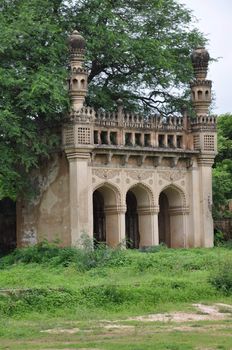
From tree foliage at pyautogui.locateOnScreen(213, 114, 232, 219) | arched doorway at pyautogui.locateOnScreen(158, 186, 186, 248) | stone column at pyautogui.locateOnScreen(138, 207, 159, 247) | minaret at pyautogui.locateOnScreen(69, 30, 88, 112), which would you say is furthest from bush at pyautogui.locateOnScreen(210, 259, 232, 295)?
tree foliage at pyautogui.locateOnScreen(213, 114, 232, 219)

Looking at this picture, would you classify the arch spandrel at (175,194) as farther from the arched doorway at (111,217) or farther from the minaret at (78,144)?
the minaret at (78,144)

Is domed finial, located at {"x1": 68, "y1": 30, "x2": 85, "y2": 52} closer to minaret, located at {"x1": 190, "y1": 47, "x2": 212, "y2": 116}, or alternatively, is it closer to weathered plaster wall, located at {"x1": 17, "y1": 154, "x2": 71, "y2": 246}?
weathered plaster wall, located at {"x1": 17, "y1": 154, "x2": 71, "y2": 246}

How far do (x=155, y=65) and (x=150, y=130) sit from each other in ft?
8.31

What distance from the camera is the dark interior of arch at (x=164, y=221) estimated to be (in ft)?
105

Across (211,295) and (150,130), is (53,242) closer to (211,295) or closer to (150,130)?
(150,130)

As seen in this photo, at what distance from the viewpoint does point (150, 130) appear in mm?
29781

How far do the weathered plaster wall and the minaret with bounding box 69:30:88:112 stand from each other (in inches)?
74.4

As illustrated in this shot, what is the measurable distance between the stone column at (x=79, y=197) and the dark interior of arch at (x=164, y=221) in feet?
15.9

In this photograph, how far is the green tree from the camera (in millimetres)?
27031

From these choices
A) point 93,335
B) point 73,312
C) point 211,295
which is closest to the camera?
point 93,335

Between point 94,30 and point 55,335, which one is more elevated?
point 94,30

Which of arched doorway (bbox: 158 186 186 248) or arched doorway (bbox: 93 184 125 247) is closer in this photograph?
arched doorway (bbox: 93 184 125 247)

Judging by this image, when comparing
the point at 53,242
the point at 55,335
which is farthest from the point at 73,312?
the point at 53,242

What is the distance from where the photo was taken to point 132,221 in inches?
1244
